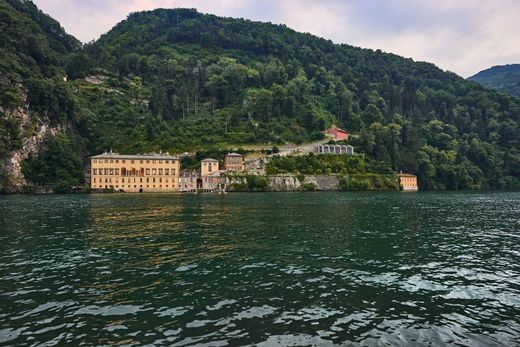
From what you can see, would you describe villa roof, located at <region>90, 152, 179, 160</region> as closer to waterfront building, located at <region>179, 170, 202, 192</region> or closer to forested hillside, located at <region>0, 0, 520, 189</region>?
waterfront building, located at <region>179, 170, 202, 192</region>

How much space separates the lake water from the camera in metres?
10.8

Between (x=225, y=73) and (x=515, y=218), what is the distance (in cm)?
16363

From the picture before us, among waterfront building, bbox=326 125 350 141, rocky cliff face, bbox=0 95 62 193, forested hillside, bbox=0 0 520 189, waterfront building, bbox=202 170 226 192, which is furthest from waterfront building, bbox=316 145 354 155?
rocky cliff face, bbox=0 95 62 193

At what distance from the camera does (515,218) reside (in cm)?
4212

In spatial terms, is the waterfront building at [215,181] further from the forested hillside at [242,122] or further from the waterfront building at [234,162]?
the forested hillside at [242,122]

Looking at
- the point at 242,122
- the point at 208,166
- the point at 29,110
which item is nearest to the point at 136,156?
the point at 208,166

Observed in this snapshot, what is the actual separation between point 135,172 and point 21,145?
31944mm

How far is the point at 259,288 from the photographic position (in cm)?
1523

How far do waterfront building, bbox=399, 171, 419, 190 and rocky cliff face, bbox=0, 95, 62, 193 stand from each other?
399 ft

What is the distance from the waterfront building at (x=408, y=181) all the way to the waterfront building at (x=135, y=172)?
3147 inches

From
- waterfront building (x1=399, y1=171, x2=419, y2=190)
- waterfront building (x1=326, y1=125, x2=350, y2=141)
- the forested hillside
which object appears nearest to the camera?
waterfront building (x1=399, y1=171, x2=419, y2=190)

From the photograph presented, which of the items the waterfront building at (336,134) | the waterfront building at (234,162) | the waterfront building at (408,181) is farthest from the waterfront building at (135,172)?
the waterfront building at (408,181)

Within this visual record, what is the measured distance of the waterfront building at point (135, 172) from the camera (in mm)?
115188

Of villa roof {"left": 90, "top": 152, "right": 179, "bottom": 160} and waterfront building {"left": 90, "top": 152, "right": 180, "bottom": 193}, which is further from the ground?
villa roof {"left": 90, "top": 152, "right": 179, "bottom": 160}
